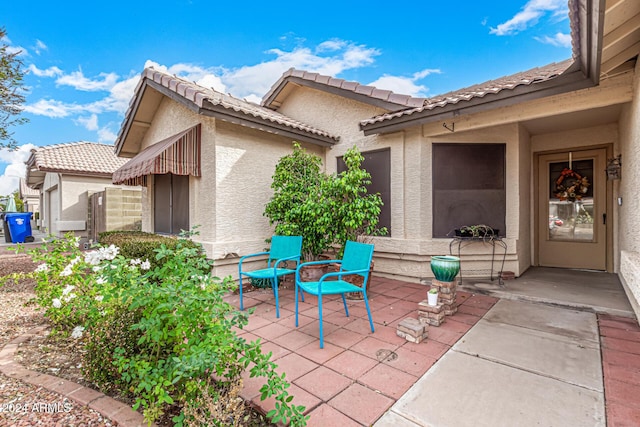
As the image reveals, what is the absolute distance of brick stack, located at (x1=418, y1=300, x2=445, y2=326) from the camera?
4.35m

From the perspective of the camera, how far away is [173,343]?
2650 millimetres

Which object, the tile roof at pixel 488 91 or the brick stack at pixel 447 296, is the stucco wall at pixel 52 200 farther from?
the brick stack at pixel 447 296

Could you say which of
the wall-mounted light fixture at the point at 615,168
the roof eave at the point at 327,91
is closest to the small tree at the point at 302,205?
the roof eave at the point at 327,91

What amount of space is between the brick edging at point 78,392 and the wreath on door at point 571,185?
9903mm

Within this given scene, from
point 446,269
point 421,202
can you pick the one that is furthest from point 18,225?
point 446,269

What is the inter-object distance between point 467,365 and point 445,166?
486 cm

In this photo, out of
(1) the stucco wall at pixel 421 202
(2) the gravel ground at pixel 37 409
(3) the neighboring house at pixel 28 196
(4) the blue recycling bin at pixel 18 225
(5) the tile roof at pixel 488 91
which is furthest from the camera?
(3) the neighboring house at pixel 28 196

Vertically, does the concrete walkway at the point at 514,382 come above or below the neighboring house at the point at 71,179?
below

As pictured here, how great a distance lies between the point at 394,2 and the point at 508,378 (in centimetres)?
940

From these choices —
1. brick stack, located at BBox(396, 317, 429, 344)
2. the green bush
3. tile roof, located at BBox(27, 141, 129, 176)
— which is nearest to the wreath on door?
brick stack, located at BBox(396, 317, 429, 344)

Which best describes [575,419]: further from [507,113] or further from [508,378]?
[507,113]

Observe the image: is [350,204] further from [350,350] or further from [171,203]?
[171,203]

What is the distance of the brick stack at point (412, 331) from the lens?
3.82m

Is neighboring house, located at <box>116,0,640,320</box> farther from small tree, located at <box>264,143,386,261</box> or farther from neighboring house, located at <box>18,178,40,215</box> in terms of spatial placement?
neighboring house, located at <box>18,178,40,215</box>
